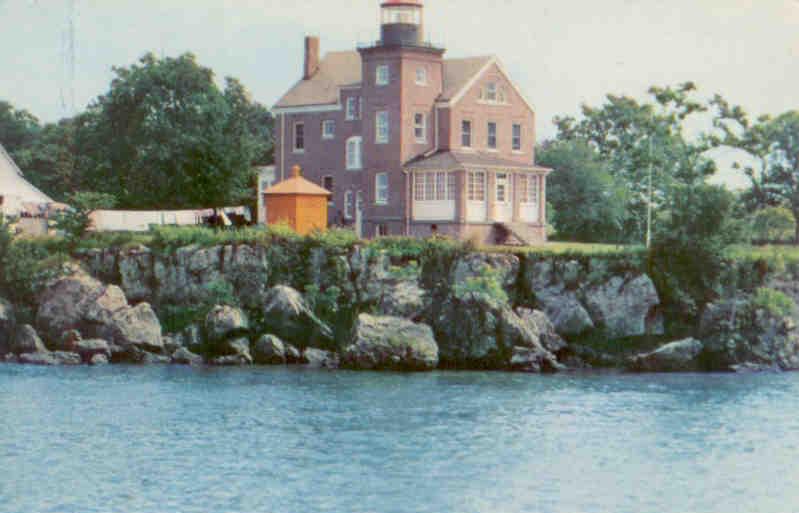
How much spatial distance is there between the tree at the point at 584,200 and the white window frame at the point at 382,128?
17.1 metres

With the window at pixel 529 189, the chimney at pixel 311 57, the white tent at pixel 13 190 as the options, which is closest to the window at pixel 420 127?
the window at pixel 529 189

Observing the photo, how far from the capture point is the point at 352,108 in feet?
243

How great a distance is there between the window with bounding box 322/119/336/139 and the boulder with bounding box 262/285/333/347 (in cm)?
1853

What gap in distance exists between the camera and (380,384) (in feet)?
163

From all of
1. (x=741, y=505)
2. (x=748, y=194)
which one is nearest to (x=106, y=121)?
(x=748, y=194)

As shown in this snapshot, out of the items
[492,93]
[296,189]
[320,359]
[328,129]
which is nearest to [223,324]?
[320,359]

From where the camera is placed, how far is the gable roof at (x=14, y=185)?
72806 mm

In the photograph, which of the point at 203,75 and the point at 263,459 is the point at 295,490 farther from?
the point at 203,75

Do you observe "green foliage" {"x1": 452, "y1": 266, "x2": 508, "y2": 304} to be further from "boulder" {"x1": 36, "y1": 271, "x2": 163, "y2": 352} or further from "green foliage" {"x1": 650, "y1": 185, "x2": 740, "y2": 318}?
"boulder" {"x1": 36, "y1": 271, "x2": 163, "y2": 352}

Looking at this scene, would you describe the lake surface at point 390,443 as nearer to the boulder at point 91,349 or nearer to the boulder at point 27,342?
the boulder at point 91,349

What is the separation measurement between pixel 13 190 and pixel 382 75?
20033 mm

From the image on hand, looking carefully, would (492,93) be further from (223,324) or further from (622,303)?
(223,324)

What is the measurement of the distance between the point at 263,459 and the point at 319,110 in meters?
40.7

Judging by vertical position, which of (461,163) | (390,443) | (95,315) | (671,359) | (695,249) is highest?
(461,163)
